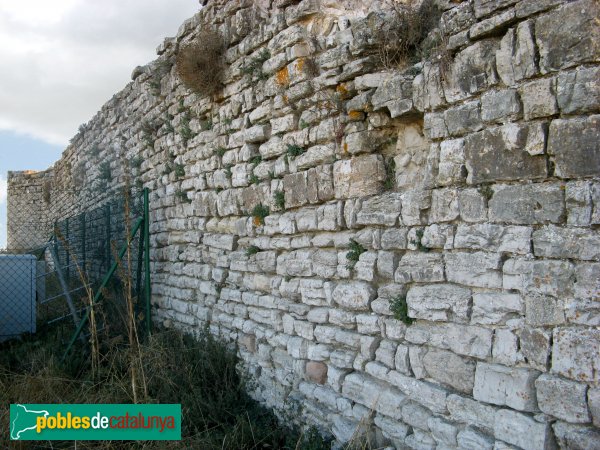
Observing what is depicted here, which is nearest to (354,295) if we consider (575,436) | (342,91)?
(342,91)

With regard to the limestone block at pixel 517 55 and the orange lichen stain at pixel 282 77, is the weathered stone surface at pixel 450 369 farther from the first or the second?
the orange lichen stain at pixel 282 77

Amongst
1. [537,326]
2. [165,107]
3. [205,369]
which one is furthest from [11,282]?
[537,326]

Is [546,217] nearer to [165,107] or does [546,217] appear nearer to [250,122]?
[250,122]

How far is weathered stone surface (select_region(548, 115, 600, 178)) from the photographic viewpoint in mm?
2238

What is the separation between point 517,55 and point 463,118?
0.41 meters

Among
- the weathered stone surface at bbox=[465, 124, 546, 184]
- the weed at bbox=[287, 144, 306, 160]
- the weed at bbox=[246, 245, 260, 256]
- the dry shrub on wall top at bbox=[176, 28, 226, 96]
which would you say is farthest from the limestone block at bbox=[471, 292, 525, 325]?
the dry shrub on wall top at bbox=[176, 28, 226, 96]

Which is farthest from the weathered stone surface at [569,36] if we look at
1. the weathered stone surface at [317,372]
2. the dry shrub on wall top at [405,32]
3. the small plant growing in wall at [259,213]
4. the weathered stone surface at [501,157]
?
A: the small plant growing in wall at [259,213]

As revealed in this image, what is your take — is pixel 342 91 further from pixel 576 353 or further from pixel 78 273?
pixel 78 273

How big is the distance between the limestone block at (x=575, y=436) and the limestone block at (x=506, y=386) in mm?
139

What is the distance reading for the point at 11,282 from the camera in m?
7.11

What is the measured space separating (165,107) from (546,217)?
5285 millimetres

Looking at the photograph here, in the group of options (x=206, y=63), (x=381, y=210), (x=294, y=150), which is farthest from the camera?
(x=206, y=63)

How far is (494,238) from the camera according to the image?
2.58 m

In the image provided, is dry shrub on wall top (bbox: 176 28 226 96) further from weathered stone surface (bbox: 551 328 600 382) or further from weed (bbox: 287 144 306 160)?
weathered stone surface (bbox: 551 328 600 382)
